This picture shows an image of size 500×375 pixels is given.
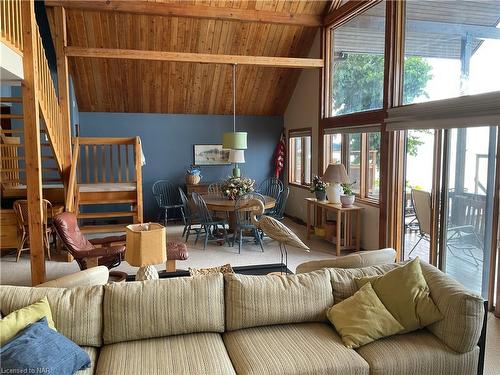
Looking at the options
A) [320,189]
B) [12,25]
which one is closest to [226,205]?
[320,189]

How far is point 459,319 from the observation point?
2.25m

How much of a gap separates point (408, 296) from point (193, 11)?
5329mm

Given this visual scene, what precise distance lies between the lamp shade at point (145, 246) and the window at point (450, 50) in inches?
125

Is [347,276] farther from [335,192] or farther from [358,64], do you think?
[358,64]

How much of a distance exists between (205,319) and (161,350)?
0.99ft

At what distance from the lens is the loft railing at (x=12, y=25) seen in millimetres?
3723

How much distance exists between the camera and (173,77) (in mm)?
7691

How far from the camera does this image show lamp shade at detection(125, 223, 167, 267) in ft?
8.71

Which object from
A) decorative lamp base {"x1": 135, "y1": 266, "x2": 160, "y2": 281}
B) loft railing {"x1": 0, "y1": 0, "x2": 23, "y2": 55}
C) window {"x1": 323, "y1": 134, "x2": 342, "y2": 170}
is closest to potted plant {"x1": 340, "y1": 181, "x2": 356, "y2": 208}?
window {"x1": 323, "y1": 134, "x2": 342, "y2": 170}

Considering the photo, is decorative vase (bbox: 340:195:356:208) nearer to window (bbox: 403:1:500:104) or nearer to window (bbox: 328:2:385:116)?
window (bbox: 328:2:385:116)

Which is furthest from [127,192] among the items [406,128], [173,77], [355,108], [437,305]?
[437,305]

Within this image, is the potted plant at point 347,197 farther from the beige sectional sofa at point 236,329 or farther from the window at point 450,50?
the beige sectional sofa at point 236,329

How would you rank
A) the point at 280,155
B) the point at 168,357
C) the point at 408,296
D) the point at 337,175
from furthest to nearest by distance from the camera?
the point at 280,155 < the point at 337,175 < the point at 408,296 < the point at 168,357

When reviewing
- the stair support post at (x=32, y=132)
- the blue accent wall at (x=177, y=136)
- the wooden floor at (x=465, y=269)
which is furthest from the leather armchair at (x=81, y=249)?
the blue accent wall at (x=177, y=136)
